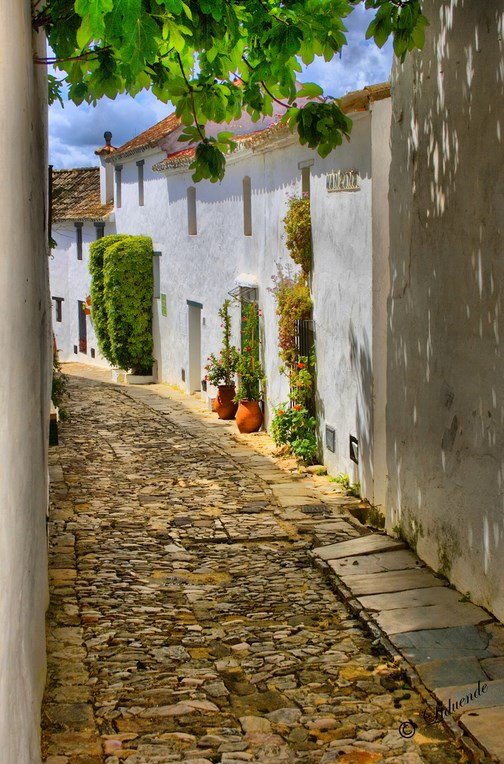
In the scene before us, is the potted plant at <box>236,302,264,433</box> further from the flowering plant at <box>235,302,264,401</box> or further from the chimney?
the chimney

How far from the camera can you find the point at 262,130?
677 inches

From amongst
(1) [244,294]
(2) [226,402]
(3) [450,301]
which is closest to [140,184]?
(1) [244,294]

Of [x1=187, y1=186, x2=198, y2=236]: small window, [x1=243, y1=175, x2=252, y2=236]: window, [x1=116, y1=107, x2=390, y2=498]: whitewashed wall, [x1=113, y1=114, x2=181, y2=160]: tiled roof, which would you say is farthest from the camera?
[x1=113, y1=114, x2=181, y2=160]: tiled roof

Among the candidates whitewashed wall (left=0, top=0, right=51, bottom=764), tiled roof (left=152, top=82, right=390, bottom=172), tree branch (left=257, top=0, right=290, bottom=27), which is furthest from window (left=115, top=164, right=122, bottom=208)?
whitewashed wall (left=0, top=0, right=51, bottom=764)

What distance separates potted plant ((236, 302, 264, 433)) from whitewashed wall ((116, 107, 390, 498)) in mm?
359

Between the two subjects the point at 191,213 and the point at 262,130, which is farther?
the point at 191,213

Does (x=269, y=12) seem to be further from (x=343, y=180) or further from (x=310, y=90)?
(x=343, y=180)

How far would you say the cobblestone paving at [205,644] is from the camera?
222 inches

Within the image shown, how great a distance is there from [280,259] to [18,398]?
37.2 feet

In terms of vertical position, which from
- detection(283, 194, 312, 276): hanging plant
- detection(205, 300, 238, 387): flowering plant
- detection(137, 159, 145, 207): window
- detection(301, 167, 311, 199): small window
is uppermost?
detection(137, 159, 145, 207): window

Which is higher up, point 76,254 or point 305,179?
point 76,254

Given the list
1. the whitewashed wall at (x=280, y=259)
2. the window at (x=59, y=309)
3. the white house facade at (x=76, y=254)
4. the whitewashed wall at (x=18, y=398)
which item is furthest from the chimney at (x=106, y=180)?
the whitewashed wall at (x=18, y=398)

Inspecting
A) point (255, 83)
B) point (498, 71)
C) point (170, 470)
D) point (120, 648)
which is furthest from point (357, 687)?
point (170, 470)

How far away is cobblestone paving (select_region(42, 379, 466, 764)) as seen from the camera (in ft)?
18.5
